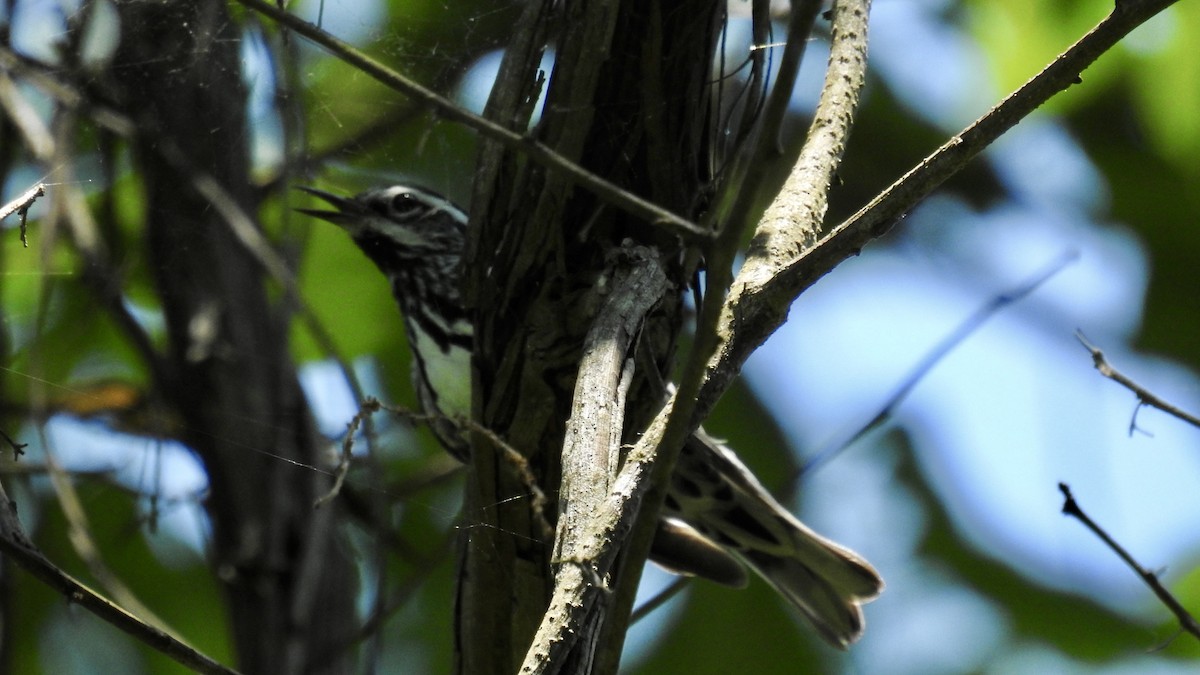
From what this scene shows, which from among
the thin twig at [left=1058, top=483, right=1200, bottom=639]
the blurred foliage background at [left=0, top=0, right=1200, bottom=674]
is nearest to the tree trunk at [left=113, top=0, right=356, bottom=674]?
the blurred foliage background at [left=0, top=0, right=1200, bottom=674]

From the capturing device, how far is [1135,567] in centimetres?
217

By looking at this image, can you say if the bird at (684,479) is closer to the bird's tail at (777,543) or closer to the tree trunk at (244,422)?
the bird's tail at (777,543)

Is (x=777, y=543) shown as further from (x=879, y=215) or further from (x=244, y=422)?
(x=879, y=215)

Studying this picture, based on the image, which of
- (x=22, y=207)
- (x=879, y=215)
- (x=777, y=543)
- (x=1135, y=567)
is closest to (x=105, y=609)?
(x=22, y=207)

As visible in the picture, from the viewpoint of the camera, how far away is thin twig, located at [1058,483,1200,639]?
83.5 inches

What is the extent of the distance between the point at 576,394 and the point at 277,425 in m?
1.96

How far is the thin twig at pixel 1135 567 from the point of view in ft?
6.96

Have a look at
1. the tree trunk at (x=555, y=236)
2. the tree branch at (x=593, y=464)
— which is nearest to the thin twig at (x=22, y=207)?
the tree trunk at (x=555, y=236)

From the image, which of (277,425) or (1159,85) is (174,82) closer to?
(277,425)

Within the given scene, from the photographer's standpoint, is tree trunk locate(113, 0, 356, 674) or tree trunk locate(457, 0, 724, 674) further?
tree trunk locate(113, 0, 356, 674)

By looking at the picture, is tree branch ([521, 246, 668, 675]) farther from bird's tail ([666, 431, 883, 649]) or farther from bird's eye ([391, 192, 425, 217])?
bird's eye ([391, 192, 425, 217])

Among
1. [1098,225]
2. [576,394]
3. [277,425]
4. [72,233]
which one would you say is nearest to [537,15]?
[576,394]

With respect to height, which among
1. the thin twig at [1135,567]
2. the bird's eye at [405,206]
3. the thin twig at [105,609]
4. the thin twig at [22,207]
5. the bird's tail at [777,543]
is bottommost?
the thin twig at [105,609]

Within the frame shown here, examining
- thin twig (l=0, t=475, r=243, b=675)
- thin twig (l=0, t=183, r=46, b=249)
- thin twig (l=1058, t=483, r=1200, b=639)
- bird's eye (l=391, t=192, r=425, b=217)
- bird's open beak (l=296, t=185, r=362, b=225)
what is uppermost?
bird's eye (l=391, t=192, r=425, b=217)
